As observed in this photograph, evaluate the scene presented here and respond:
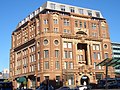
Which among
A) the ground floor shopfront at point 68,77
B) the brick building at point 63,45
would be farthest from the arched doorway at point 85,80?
the brick building at point 63,45

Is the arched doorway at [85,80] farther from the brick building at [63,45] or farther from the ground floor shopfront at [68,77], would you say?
the brick building at [63,45]

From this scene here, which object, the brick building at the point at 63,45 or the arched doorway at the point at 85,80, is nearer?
the brick building at the point at 63,45

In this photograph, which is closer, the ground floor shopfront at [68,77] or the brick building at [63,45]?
the ground floor shopfront at [68,77]

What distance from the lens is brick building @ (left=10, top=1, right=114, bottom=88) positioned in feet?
247

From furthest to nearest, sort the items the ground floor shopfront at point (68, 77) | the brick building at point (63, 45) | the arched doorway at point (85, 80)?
the arched doorway at point (85, 80) < the brick building at point (63, 45) < the ground floor shopfront at point (68, 77)

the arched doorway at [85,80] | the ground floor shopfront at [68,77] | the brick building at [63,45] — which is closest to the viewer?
the ground floor shopfront at [68,77]

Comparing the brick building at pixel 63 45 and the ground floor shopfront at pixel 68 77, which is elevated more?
the brick building at pixel 63 45

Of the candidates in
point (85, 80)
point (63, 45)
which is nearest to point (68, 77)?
point (85, 80)

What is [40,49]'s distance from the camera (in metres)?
76.2

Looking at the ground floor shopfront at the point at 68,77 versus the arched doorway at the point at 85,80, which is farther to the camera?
the arched doorway at the point at 85,80

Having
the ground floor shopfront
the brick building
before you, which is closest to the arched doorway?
the ground floor shopfront

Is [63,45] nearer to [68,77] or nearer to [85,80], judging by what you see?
[68,77]

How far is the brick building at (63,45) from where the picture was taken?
7544 cm

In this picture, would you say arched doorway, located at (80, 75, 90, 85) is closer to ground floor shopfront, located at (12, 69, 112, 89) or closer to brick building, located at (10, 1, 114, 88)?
ground floor shopfront, located at (12, 69, 112, 89)
